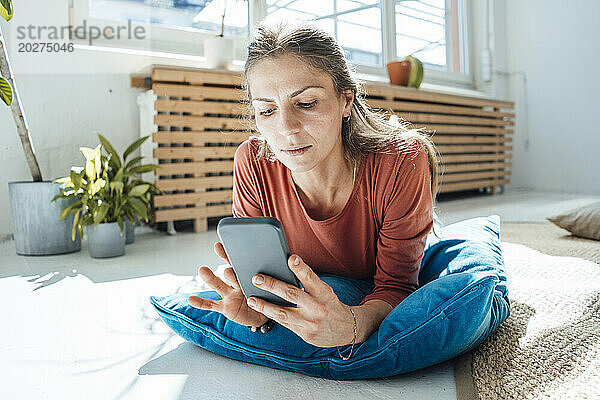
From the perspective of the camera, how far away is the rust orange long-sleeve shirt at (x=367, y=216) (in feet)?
3.45

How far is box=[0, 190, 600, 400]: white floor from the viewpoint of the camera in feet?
2.91

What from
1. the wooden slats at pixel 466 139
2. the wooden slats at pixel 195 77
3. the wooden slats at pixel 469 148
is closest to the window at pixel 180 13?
the wooden slats at pixel 195 77

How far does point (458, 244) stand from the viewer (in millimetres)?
1322

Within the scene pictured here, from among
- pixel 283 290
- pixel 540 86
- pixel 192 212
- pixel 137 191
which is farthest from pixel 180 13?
pixel 540 86

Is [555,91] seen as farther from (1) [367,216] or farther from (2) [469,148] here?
(1) [367,216]

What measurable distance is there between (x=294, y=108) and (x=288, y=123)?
32 mm

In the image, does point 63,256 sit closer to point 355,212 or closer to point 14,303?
point 14,303

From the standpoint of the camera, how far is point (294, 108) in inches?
36.8

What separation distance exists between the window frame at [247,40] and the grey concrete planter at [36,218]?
904 mm

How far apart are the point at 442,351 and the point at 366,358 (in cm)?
13

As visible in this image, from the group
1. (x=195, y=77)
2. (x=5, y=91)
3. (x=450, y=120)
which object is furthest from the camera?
(x=450, y=120)

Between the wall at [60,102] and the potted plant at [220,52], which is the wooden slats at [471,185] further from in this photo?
the wall at [60,102]

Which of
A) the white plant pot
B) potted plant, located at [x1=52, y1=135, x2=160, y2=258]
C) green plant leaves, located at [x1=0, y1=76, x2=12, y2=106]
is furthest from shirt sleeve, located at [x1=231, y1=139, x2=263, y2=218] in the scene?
the white plant pot

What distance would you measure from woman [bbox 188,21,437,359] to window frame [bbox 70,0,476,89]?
1.85 meters
